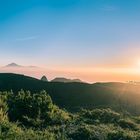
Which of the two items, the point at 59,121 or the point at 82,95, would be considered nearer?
the point at 59,121

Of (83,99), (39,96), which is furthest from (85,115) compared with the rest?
(83,99)

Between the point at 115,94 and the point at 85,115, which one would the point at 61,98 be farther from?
the point at 85,115

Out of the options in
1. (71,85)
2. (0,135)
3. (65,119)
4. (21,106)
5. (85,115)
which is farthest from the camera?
(71,85)

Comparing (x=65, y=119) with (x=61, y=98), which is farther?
(x=61, y=98)

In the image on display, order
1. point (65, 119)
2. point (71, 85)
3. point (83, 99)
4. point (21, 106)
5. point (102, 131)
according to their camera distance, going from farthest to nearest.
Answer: point (71, 85), point (83, 99), point (21, 106), point (65, 119), point (102, 131)

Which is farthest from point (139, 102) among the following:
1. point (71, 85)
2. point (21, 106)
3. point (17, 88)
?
point (21, 106)

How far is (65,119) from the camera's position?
46.1 meters

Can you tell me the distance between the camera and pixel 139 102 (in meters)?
102

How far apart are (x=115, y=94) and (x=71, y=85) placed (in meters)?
14.6

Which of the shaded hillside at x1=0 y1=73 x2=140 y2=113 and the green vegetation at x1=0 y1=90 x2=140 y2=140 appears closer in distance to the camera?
the green vegetation at x1=0 y1=90 x2=140 y2=140

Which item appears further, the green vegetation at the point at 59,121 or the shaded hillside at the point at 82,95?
the shaded hillside at the point at 82,95

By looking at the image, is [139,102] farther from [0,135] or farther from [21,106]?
[0,135]

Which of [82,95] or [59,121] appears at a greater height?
[82,95]

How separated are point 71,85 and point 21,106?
64866 mm
